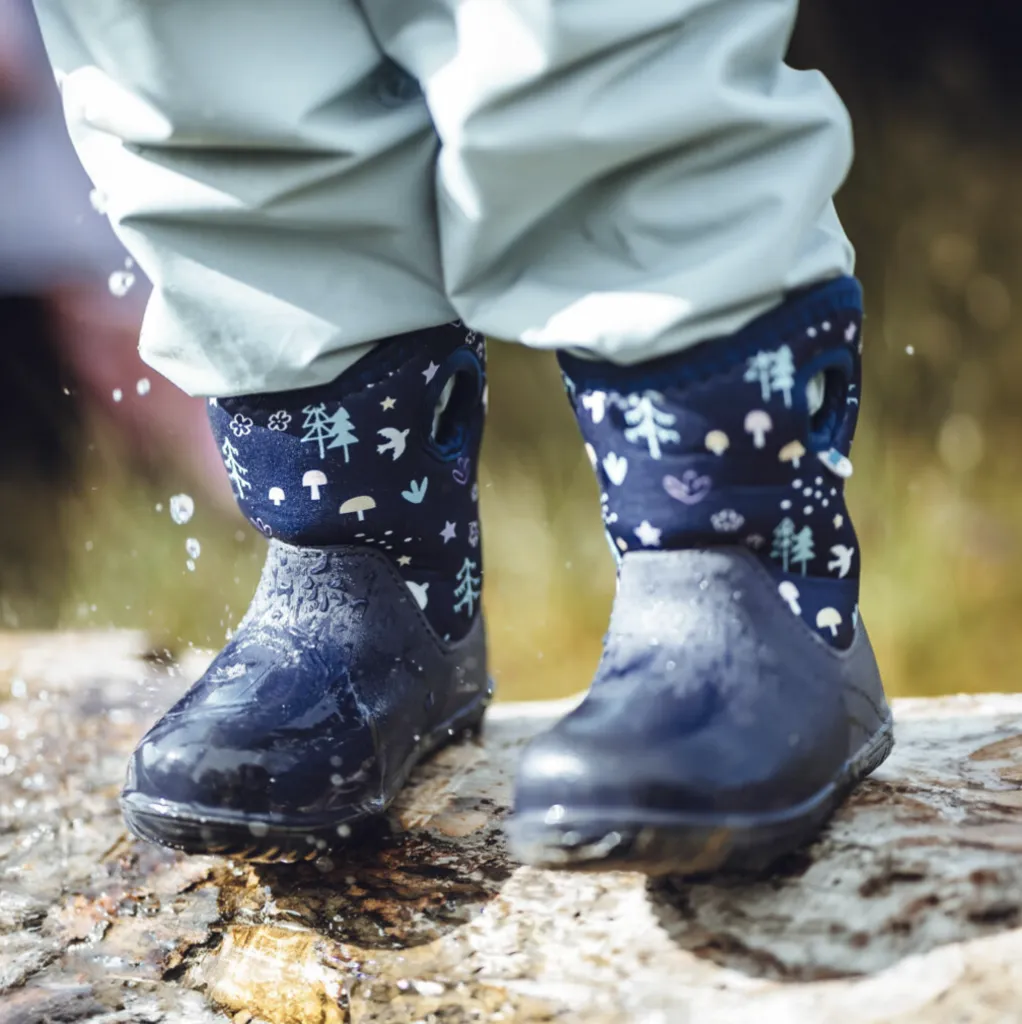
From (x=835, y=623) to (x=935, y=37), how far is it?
1.89m

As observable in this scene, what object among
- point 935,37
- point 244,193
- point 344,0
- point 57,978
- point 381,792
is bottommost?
point 57,978

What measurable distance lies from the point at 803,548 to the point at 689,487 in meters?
0.10

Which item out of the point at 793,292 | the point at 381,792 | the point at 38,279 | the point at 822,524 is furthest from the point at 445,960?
the point at 38,279

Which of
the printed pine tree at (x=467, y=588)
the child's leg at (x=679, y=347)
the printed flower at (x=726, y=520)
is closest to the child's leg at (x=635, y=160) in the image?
the child's leg at (x=679, y=347)

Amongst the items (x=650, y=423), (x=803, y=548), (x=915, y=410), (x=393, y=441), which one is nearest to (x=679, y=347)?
(x=650, y=423)

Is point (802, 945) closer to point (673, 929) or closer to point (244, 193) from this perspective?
point (673, 929)

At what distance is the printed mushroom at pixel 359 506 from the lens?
85 centimetres

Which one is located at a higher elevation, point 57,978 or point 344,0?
point 344,0

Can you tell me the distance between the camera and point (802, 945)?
0.68m

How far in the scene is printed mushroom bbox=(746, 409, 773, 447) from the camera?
689 mm

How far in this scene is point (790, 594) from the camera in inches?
28.8

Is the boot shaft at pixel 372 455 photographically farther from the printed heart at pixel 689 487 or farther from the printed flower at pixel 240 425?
the printed heart at pixel 689 487

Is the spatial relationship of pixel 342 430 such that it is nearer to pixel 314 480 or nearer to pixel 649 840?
pixel 314 480

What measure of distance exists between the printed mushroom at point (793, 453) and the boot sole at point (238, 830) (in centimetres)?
39
